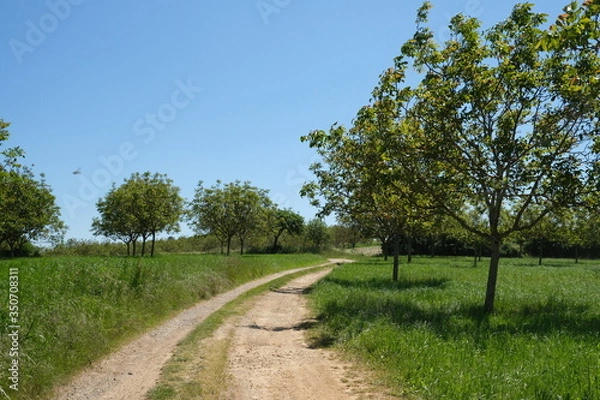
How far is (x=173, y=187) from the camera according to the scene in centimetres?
5947

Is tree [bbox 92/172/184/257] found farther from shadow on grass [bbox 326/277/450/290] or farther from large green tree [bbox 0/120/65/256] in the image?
shadow on grass [bbox 326/277/450/290]

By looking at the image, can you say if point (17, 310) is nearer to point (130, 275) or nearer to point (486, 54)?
point (130, 275)

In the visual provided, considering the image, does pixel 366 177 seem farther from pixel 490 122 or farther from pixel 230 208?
pixel 230 208

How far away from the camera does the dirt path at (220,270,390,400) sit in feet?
26.1

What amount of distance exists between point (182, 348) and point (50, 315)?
3119 mm

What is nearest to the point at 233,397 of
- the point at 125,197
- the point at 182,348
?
the point at 182,348

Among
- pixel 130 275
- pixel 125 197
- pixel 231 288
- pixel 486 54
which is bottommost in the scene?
pixel 231 288

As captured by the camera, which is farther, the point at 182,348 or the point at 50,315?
the point at 182,348

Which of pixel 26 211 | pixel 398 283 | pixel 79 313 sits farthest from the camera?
pixel 26 211

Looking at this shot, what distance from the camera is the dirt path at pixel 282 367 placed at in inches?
313

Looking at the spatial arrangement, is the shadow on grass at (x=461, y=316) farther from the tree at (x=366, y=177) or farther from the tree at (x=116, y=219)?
the tree at (x=116, y=219)

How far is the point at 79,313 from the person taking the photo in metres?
10.8

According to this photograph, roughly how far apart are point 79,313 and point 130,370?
245cm

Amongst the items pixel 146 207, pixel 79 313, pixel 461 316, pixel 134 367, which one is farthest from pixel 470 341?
pixel 146 207
